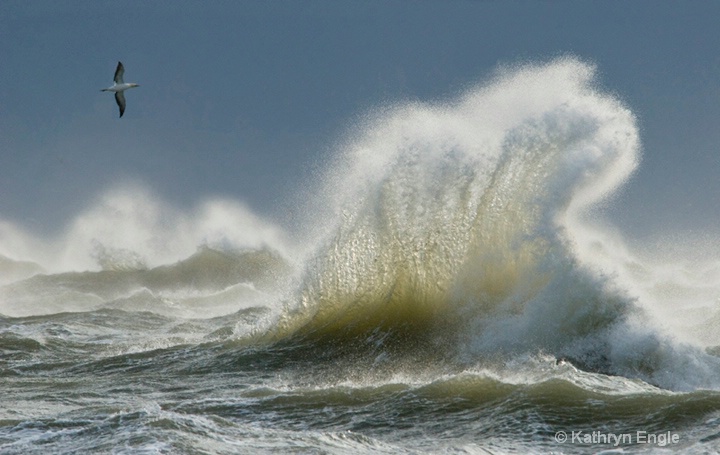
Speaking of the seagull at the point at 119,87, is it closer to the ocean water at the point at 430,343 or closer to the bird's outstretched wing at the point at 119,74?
the bird's outstretched wing at the point at 119,74

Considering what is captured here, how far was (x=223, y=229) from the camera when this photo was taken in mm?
47469

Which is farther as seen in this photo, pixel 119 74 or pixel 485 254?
pixel 119 74

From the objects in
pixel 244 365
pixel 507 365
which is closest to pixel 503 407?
pixel 507 365

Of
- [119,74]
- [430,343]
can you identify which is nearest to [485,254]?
[430,343]

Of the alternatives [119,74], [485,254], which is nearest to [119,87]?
[119,74]

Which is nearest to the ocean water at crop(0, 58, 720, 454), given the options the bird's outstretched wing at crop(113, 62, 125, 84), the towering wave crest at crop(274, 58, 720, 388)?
the towering wave crest at crop(274, 58, 720, 388)

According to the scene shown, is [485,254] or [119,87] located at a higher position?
[119,87]

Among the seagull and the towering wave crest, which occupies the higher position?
the seagull

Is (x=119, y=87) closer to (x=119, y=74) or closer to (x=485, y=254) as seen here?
(x=119, y=74)

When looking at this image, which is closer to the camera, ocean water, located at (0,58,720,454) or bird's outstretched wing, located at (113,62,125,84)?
ocean water, located at (0,58,720,454)

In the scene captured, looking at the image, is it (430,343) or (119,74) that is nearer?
(430,343)

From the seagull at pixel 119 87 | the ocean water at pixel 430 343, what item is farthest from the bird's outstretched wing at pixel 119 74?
the ocean water at pixel 430 343

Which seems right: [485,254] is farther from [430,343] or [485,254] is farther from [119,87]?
[119,87]

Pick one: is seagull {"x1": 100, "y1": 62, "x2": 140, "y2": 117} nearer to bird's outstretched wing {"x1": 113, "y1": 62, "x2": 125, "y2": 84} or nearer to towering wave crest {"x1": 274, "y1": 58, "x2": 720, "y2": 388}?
bird's outstretched wing {"x1": 113, "y1": 62, "x2": 125, "y2": 84}
